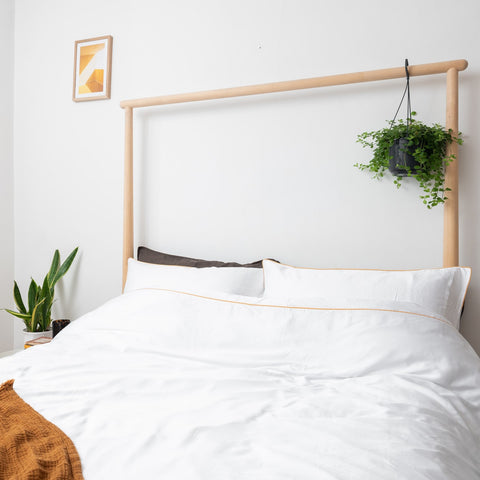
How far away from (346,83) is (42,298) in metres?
1.92

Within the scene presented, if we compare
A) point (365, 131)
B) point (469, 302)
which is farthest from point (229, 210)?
point (469, 302)

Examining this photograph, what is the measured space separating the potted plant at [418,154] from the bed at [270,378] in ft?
0.32

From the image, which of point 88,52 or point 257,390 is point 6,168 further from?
point 257,390

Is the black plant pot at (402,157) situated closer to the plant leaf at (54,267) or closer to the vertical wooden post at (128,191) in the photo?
the vertical wooden post at (128,191)

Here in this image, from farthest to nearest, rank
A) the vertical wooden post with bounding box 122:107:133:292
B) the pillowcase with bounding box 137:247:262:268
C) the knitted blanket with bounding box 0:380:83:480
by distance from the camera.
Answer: the vertical wooden post with bounding box 122:107:133:292 → the pillowcase with bounding box 137:247:262:268 → the knitted blanket with bounding box 0:380:83:480

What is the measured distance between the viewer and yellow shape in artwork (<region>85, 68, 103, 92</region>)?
2.47 m

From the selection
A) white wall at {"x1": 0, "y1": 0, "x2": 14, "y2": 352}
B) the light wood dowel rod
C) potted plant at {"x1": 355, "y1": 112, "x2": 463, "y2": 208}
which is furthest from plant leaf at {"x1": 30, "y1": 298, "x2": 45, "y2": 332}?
potted plant at {"x1": 355, "y1": 112, "x2": 463, "y2": 208}

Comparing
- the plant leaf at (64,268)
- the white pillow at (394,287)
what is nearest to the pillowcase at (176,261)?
the white pillow at (394,287)

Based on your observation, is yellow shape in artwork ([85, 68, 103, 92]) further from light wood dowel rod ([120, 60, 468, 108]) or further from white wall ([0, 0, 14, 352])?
white wall ([0, 0, 14, 352])

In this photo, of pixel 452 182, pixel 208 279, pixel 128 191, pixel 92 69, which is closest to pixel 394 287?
pixel 452 182

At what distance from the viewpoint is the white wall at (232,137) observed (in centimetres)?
187

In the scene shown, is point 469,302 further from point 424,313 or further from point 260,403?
point 260,403

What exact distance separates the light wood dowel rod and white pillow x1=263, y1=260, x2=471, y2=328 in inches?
31.7

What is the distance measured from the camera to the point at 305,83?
6.36ft
